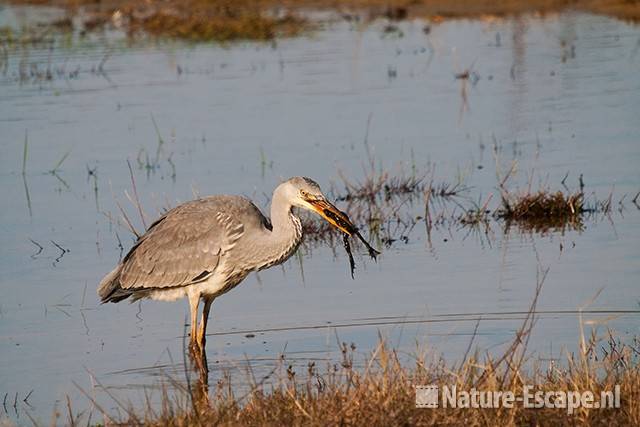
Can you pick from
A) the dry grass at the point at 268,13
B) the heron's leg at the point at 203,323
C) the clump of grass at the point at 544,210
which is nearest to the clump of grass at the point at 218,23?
the dry grass at the point at 268,13

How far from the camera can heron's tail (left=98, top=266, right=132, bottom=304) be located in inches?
370

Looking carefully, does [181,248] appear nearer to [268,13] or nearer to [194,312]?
[194,312]

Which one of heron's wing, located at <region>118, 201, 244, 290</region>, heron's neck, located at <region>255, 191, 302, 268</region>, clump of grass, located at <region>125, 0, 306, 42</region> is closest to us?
heron's neck, located at <region>255, 191, 302, 268</region>

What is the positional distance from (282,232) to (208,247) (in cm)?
60

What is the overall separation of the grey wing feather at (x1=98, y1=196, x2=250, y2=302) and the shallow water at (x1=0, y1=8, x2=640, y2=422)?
1.32 feet

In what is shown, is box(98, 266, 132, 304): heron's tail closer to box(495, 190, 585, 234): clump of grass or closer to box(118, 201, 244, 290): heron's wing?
box(118, 201, 244, 290): heron's wing

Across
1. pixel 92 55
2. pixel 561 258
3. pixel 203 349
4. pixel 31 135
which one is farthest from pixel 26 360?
pixel 92 55

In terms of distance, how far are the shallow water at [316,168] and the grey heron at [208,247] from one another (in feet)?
1.18

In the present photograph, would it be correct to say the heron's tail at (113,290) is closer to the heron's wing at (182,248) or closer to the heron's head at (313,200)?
the heron's wing at (182,248)

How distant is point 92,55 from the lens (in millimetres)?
24219

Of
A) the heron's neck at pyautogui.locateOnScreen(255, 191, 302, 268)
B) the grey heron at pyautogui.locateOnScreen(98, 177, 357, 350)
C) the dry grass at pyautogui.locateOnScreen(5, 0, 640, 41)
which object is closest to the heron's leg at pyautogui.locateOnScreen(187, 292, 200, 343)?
the grey heron at pyautogui.locateOnScreen(98, 177, 357, 350)

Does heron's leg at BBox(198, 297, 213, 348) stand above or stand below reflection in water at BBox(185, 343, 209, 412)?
above

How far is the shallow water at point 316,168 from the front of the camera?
9094mm

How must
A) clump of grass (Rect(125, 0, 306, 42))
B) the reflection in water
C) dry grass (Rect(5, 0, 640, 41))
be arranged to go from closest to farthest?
the reflection in water → dry grass (Rect(5, 0, 640, 41)) → clump of grass (Rect(125, 0, 306, 42))
